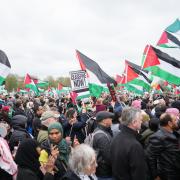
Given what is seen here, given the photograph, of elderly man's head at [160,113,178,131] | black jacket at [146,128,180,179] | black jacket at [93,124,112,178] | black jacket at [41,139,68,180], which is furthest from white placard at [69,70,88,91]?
black jacket at [41,139,68,180]

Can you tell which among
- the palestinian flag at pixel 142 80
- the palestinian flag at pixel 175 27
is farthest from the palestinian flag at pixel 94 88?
the palestinian flag at pixel 142 80

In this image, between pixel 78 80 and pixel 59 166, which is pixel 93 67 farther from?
pixel 59 166

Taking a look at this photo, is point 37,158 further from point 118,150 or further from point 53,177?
point 118,150

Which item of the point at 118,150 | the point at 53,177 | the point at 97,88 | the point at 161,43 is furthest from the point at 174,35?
the point at 53,177

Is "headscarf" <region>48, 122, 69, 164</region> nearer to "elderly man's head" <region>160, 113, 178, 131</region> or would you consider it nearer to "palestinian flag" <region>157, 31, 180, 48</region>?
"elderly man's head" <region>160, 113, 178, 131</region>

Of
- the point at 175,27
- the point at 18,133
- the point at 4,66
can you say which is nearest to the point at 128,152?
the point at 18,133

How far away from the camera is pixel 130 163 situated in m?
4.29

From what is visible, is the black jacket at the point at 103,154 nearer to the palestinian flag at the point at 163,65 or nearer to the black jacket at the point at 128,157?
the black jacket at the point at 128,157

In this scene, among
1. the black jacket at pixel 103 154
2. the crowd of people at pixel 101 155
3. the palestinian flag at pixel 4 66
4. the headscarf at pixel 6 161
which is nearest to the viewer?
the crowd of people at pixel 101 155

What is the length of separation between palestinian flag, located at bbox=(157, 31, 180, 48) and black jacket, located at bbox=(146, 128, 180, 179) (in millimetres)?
5580

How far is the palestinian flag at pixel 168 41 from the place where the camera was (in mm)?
Answer: 10281

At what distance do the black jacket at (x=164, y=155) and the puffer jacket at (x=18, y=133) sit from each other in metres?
2.10

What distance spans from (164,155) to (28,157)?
1886 millimetres

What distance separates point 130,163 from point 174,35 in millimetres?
6987
